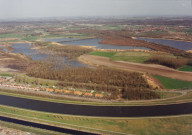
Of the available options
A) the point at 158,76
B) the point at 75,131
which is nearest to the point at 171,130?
the point at 75,131

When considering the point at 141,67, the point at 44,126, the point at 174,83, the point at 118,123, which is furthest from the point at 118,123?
the point at 141,67

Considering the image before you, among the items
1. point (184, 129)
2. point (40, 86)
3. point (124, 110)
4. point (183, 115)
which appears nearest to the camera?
point (184, 129)

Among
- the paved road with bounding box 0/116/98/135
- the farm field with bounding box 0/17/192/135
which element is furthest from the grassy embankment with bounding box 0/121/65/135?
the paved road with bounding box 0/116/98/135

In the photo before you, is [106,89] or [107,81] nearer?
[106,89]

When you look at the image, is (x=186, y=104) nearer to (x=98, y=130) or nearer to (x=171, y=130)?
(x=171, y=130)

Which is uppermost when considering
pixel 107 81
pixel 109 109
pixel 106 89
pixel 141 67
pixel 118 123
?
pixel 141 67

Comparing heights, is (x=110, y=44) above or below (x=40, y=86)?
above

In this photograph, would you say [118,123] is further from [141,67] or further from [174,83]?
[141,67]
